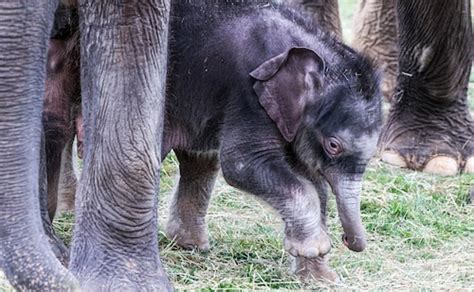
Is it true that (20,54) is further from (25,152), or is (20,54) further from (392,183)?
(392,183)

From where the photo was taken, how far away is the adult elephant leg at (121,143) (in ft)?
13.7

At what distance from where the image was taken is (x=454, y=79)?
6758 millimetres

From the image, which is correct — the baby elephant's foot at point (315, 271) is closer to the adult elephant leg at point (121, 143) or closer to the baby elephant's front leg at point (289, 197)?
the baby elephant's front leg at point (289, 197)

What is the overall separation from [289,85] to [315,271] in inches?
24.6

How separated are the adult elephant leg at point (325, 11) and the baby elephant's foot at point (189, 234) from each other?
1.75m

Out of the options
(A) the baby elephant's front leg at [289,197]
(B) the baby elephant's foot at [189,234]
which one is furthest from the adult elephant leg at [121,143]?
(B) the baby elephant's foot at [189,234]

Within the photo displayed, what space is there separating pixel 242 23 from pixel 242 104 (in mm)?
298

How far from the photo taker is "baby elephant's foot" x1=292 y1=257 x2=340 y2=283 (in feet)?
15.4

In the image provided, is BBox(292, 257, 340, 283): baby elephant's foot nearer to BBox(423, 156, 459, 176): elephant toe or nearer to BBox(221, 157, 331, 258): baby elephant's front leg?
BBox(221, 157, 331, 258): baby elephant's front leg

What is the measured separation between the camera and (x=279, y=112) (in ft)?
15.2

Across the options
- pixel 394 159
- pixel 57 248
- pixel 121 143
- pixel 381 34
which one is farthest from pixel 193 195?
pixel 381 34

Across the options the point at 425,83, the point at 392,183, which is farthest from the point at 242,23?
the point at 425,83

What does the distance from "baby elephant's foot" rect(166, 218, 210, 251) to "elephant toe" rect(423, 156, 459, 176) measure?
1712 millimetres

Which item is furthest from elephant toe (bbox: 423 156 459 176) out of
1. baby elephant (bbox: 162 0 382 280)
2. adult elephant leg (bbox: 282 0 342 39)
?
A: baby elephant (bbox: 162 0 382 280)
